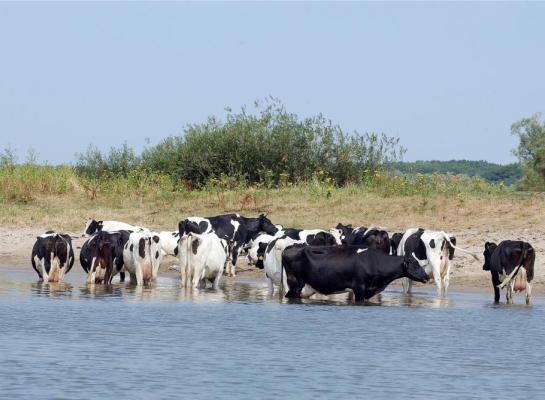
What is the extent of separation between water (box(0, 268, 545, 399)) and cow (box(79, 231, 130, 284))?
1.60ft

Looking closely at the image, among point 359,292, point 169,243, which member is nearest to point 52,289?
point 169,243

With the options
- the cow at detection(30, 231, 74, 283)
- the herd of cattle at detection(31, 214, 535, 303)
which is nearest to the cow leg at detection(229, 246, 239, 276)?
the herd of cattle at detection(31, 214, 535, 303)

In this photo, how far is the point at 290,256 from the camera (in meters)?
22.7

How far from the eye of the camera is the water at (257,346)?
14.9 meters

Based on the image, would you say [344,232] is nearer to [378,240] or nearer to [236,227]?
[378,240]

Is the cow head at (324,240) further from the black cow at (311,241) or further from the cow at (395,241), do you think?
the cow at (395,241)

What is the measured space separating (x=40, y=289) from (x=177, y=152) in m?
20.1

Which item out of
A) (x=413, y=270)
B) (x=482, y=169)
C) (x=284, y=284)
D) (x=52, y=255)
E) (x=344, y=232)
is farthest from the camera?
(x=482, y=169)

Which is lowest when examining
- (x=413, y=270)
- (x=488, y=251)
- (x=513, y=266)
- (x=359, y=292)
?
(x=359, y=292)

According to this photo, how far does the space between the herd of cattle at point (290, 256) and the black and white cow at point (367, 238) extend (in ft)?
0.07

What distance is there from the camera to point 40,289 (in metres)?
24.4

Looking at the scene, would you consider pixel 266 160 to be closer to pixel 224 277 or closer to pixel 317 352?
pixel 224 277

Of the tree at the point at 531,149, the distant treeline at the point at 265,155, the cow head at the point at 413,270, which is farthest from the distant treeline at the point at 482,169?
the cow head at the point at 413,270

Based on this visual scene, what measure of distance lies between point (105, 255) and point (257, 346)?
7.85 metres
